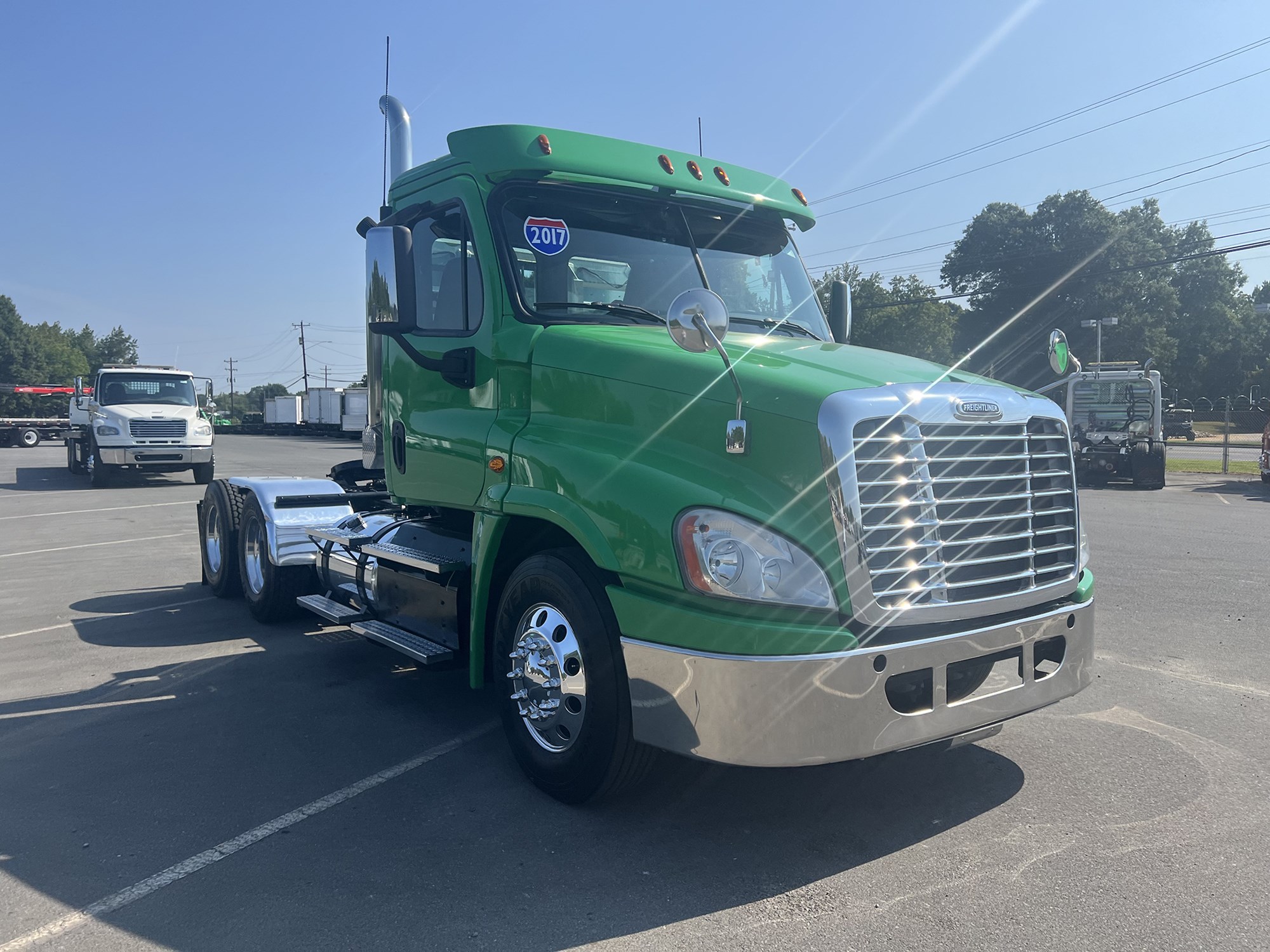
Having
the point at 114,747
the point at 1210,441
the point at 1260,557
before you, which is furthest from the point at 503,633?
the point at 1210,441

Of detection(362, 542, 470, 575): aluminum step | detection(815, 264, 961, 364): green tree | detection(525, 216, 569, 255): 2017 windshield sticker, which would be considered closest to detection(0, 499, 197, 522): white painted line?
detection(362, 542, 470, 575): aluminum step

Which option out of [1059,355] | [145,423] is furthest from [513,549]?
[145,423]

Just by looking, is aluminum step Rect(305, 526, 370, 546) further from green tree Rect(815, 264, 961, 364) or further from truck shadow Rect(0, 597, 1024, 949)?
green tree Rect(815, 264, 961, 364)

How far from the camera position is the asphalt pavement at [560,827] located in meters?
3.04

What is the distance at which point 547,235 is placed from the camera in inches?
181

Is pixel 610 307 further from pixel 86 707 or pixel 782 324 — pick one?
pixel 86 707

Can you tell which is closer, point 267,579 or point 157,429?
point 267,579

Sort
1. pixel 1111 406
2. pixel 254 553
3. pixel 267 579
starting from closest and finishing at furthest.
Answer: pixel 267 579 → pixel 254 553 → pixel 1111 406

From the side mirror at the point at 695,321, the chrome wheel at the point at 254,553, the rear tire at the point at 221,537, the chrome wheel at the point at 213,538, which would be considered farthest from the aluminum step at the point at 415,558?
the chrome wheel at the point at 213,538

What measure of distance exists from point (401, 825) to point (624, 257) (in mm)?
2726

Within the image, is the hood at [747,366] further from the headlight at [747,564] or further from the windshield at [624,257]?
the headlight at [747,564]

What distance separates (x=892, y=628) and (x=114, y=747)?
12.7ft

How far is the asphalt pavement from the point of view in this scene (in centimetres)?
304

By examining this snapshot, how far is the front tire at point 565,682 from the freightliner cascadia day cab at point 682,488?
0.01 metres
